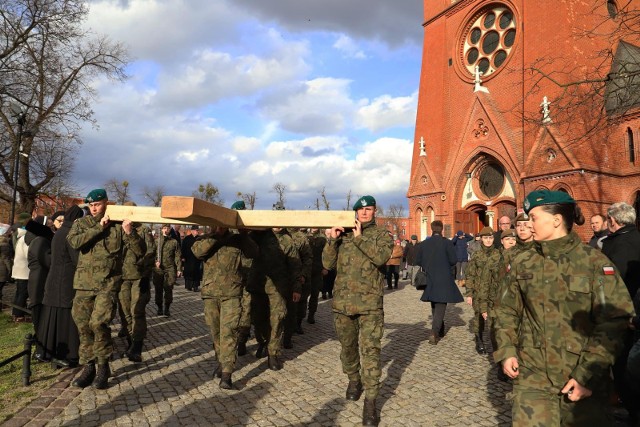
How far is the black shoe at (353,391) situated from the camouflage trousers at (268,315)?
1.65 meters

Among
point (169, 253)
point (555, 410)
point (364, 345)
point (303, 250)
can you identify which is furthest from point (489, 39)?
point (555, 410)

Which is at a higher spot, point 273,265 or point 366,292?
point 273,265

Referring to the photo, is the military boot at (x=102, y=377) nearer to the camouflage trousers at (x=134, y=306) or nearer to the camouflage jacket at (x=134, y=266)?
the camouflage trousers at (x=134, y=306)

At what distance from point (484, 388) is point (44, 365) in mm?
5877

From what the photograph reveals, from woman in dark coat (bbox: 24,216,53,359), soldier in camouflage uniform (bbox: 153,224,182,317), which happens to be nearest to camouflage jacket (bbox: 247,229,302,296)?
woman in dark coat (bbox: 24,216,53,359)

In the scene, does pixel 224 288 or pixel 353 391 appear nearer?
pixel 353 391

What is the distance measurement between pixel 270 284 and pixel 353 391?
2372 millimetres

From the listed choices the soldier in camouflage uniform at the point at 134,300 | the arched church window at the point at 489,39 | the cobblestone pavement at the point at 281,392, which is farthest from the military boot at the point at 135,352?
the arched church window at the point at 489,39

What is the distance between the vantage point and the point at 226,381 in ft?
16.9

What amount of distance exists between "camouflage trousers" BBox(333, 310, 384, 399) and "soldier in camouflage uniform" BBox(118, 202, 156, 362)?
331 centimetres

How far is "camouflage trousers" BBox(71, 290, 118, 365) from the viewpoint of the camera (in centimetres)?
508

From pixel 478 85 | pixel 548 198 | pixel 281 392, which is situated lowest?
pixel 281 392

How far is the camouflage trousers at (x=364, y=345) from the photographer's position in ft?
14.2

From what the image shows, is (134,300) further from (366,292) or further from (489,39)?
(489,39)
